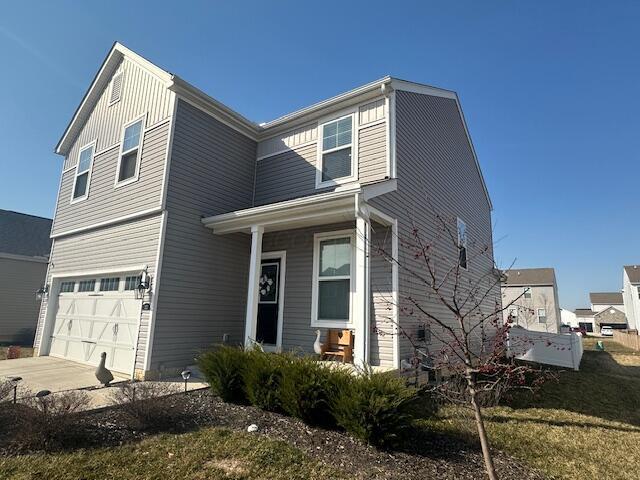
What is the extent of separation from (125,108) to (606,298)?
6898 centimetres

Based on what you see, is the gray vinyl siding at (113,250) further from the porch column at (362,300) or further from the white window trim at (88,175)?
the porch column at (362,300)

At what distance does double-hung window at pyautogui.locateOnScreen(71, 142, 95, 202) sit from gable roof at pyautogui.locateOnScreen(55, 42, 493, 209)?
1191mm

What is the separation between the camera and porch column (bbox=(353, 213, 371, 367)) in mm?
6090

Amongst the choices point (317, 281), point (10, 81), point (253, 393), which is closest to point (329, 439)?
point (253, 393)

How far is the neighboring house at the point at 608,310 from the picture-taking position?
4975 centimetres

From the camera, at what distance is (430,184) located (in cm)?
981

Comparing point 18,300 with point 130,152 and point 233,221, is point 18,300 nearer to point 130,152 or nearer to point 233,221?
point 130,152

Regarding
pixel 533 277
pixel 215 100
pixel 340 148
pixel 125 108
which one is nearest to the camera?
pixel 340 148

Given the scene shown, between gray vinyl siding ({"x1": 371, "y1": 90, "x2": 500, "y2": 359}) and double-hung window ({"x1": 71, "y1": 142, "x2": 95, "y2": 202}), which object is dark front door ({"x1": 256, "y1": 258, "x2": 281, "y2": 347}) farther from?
double-hung window ({"x1": 71, "y1": 142, "x2": 95, "y2": 202})

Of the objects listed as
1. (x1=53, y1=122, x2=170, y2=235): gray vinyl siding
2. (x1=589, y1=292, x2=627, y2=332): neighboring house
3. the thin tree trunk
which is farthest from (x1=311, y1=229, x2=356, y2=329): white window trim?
(x1=589, y1=292, x2=627, y2=332): neighboring house

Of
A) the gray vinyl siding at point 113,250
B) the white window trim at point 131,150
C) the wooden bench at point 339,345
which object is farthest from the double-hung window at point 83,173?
the wooden bench at point 339,345

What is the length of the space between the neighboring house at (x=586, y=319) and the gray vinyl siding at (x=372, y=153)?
61468mm

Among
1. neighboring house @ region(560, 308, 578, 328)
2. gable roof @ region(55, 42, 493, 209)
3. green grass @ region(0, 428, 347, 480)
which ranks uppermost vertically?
gable roof @ region(55, 42, 493, 209)

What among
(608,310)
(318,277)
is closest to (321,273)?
(318,277)
